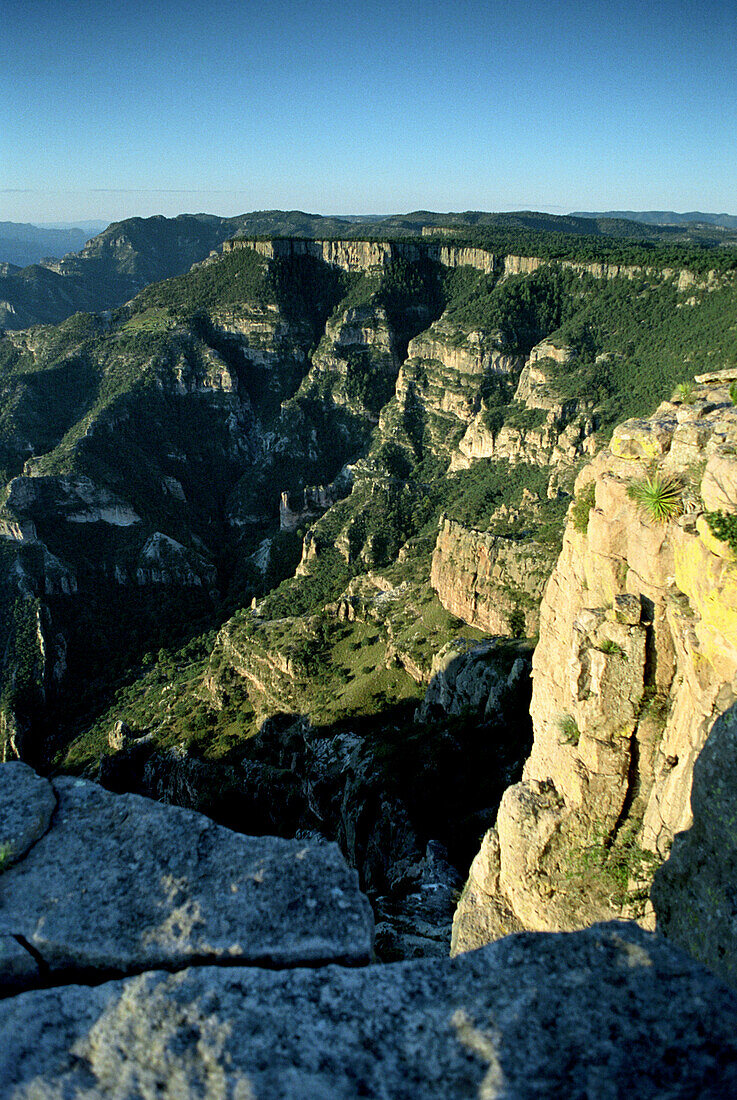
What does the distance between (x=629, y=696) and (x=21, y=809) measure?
1343 cm

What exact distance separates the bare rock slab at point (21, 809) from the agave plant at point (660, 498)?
1427cm

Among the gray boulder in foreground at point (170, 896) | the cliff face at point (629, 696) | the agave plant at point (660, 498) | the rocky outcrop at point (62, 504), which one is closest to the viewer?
the gray boulder in foreground at point (170, 896)

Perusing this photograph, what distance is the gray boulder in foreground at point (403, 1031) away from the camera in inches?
199

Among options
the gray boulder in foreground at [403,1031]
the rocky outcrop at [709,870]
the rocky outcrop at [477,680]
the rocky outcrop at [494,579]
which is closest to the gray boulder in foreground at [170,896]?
the gray boulder in foreground at [403,1031]

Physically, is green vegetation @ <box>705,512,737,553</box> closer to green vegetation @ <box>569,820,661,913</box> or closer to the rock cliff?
green vegetation @ <box>569,820,661,913</box>

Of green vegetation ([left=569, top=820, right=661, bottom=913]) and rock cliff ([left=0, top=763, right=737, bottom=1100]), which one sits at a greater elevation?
rock cliff ([left=0, top=763, right=737, bottom=1100])

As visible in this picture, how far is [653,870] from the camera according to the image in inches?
551

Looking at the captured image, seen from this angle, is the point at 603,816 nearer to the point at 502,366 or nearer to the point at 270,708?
the point at 270,708

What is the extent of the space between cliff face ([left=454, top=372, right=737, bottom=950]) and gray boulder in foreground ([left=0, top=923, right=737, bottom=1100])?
803 centimetres

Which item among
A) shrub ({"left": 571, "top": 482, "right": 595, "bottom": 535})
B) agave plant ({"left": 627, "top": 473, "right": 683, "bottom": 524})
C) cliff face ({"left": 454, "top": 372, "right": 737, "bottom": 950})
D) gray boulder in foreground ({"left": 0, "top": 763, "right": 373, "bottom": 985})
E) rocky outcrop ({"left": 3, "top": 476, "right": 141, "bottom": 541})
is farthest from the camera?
rocky outcrop ({"left": 3, "top": 476, "right": 141, "bottom": 541})

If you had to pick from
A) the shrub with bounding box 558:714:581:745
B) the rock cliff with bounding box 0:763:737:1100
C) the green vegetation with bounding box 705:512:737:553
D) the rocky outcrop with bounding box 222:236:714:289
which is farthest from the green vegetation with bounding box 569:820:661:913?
the rocky outcrop with bounding box 222:236:714:289

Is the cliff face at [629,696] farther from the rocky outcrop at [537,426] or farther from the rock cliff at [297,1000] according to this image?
the rocky outcrop at [537,426]

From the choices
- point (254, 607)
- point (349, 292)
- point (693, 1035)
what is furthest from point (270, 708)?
point (349, 292)

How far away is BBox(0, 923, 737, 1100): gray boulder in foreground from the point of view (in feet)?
16.6
